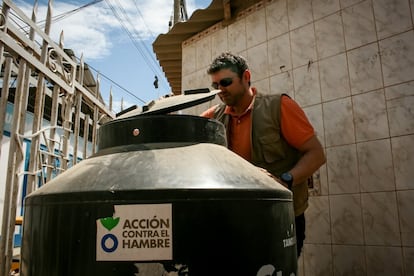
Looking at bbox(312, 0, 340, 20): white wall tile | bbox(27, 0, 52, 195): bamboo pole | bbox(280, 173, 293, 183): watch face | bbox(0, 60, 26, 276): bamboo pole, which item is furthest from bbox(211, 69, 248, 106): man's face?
bbox(27, 0, 52, 195): bamboo pole

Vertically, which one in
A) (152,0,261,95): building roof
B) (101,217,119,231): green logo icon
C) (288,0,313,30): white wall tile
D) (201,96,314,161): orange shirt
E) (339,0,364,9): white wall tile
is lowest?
(101,217,119,231): green logo icon

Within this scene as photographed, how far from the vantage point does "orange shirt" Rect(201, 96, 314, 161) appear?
68.7 inches

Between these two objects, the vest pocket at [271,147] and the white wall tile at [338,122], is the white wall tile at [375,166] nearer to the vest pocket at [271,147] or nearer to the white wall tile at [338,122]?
the white wall tile at [338,122]

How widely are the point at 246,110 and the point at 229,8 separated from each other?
5.86 ft

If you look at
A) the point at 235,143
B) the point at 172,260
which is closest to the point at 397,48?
the point at 235,143

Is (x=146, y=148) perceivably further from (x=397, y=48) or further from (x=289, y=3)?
(x=289, y=3)

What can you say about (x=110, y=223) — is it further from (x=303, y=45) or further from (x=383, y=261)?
(x=303, y=45)

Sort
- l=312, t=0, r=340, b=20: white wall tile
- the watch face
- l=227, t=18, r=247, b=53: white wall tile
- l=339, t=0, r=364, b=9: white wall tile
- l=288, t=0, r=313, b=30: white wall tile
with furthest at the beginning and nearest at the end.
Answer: l=227, t=18, r=247, b=53: white wall tile
l=288, t=0, r=313, b=30: white wall tile
l=312, t=0, r=340, b=20: white wall tile
l=339, t=0, r=364, b=9: white wall tile
the watch face

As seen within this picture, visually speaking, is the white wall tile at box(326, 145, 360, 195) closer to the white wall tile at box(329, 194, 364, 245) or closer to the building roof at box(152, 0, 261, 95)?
the white wall tile at box(329, 194, 364, 245)

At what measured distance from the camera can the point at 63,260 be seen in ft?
2.92

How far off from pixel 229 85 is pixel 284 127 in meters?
0.37

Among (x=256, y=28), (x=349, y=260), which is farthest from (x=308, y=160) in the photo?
(x=256, y=28)

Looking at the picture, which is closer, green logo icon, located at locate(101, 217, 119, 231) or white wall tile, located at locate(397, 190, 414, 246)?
green logo icon, located at locate(101, 217, 119, 231)

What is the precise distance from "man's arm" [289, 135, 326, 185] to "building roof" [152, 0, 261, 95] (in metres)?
1.96
